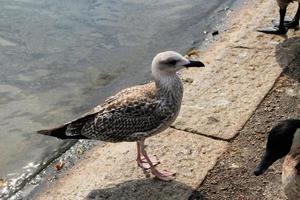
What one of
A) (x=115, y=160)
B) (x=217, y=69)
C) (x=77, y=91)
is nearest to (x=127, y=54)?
(x=77, y=91)

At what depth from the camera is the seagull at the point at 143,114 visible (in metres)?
4.63

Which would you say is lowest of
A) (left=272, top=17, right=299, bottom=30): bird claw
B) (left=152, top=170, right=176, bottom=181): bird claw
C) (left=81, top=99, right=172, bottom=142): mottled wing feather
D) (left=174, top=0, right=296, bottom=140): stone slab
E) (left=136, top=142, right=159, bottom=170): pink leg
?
(left=152, top=170, right=176, bottom=181): bird claw

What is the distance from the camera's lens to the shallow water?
6195 millimetres

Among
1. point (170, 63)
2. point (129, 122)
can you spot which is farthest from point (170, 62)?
point (129, 122)

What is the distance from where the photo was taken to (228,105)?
5.73 meters

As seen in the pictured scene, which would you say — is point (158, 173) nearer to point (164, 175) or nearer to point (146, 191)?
point (164, 175)

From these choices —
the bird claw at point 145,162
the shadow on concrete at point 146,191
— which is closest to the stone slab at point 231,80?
the bird claw at point 145,162

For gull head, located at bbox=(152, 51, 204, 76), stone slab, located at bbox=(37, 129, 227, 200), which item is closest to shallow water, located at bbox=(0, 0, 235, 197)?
stone slab, located at bbox=(37, 129, 227, 200)

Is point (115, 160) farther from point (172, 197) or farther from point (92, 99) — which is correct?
point (92, 99)

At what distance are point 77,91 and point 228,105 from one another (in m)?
2.17

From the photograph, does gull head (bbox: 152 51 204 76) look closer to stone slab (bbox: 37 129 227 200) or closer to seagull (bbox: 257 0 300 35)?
stone slab (bbox: 37 129 227 200)

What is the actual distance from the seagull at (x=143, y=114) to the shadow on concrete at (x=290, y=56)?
6.65 feet

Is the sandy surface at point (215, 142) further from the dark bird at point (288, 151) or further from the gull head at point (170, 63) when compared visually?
the gull head at point (170, 63)

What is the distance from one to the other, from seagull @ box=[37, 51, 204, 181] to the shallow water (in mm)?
1199
